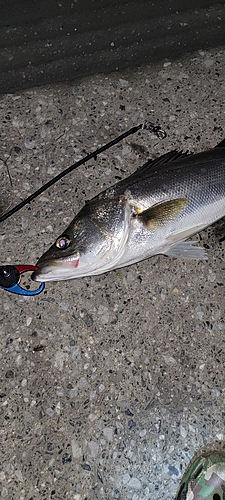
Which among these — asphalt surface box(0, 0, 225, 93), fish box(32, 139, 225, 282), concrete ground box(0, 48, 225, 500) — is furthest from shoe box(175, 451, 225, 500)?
asphalt surface box(0, 0, 225, 93)

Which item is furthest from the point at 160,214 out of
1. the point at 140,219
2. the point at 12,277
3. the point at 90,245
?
the point at 12,277

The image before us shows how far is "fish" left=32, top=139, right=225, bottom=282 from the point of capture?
243 centimetres

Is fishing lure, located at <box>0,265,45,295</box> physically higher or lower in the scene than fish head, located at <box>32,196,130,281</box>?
lower

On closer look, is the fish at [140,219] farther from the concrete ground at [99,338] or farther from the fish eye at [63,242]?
the concrete ground at [99,338]

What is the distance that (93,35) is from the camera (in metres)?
3.23

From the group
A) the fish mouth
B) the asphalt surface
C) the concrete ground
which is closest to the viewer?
the fish mouth

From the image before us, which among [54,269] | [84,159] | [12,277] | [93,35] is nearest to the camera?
[54,269]

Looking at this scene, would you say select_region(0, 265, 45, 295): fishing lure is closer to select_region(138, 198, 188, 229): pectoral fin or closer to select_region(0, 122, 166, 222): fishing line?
select_region(0, 122, 166, 222): fishing line

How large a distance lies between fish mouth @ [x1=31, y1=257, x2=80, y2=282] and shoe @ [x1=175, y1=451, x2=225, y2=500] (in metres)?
1.19

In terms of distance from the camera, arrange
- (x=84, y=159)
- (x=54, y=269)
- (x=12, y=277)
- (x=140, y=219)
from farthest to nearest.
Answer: (x=84, y=159)
(x=12, y=277)
(x=140, y=219)
(x=54, y=269)

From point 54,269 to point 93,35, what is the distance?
170 centimetres

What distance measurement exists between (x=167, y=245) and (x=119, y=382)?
0.76m

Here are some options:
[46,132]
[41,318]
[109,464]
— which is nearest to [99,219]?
[41,318]

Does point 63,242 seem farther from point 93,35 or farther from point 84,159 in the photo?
point 93,35
